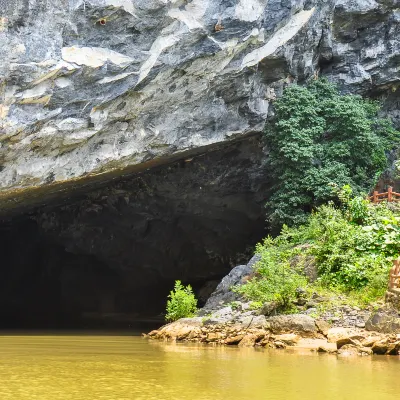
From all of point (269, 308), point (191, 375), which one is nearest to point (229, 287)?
point (269, 308)

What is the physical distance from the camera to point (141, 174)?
20219 millimetres

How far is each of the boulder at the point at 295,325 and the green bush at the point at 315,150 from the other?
6.93 m

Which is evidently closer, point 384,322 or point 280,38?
point 384,322

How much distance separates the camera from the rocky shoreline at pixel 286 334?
9.75 m

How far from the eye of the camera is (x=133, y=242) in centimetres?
2484

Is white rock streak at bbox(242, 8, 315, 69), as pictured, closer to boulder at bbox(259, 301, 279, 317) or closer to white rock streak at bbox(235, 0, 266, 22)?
white rock streak at bbox(235, 0, 266, 22)

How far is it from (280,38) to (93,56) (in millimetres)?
5645

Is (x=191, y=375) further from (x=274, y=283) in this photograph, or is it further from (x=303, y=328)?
(x=274, y=283)

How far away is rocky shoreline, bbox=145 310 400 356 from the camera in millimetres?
9750

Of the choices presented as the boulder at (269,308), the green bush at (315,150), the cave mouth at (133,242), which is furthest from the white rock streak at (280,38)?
the boulder at (269,308)

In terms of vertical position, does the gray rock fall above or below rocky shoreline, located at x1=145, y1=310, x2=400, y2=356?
above

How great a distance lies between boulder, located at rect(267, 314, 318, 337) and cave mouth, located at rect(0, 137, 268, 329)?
9063 mm

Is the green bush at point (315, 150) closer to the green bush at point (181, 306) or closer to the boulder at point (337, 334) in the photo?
the green bush at point (181, 306)

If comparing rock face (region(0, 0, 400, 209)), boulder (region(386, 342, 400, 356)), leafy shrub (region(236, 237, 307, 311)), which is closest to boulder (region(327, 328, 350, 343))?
boulder (region(386, 342, 400, 356))
